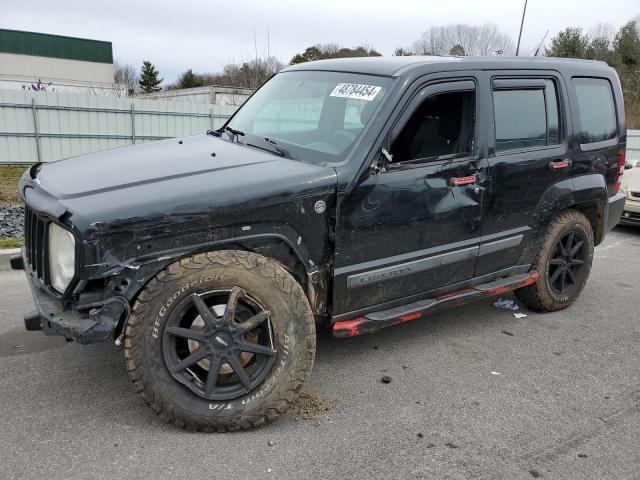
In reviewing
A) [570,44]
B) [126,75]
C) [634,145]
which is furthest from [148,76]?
[634,145]

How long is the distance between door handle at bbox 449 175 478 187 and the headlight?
2337 mm

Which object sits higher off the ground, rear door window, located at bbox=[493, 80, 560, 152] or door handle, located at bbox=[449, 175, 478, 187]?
rear door window, located at bbox=[493, 80, 560, 152]

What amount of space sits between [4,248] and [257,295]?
4.52 meters

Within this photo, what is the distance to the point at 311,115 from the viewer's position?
385 centimetres

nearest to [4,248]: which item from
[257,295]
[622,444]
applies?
[257,295]

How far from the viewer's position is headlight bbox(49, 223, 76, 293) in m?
2.79

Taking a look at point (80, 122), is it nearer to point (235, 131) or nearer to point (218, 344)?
point (235, 131)

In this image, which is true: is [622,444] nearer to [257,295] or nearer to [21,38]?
[257,295]

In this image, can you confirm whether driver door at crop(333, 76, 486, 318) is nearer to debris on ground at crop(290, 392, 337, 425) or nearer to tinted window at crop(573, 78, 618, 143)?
debris on ground at crop(290, 392, 337, 425)

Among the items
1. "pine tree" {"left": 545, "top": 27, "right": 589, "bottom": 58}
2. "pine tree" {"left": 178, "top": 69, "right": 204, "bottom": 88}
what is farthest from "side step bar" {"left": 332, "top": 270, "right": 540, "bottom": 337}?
"pine tree" {"left": 178, "top": 69, "right": 204, "bottom": 88}

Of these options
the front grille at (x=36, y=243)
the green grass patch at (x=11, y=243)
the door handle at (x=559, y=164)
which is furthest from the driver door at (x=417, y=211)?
the green grass patch at (x=11, y=243)

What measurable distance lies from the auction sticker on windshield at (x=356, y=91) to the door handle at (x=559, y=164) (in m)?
1.67

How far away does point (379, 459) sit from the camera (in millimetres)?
2801

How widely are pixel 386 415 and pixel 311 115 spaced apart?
2020 mm
